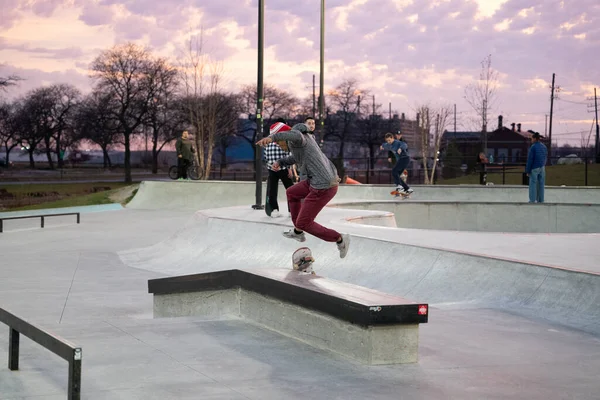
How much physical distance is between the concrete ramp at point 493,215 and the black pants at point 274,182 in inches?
180

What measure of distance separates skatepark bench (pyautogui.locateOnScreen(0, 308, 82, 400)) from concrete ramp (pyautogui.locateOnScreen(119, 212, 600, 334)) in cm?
482

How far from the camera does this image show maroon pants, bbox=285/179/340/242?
26.1 ft

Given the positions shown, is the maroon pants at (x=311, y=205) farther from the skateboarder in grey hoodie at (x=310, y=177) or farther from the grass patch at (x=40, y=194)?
the grass patch at (x=40, y=194)

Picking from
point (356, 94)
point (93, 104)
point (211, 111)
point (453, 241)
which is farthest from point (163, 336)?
point (356, 94)

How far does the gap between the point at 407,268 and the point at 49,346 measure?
6.03 metres

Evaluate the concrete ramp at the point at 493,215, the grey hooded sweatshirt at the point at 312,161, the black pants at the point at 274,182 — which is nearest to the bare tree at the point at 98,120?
the concrete ramp at the point at 493,215

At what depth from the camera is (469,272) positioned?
9016 mm

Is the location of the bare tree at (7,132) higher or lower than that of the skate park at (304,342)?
higher

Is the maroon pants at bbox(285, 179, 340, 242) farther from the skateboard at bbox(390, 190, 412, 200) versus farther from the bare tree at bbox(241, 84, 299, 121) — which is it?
the bare tree at bbox(241, 84, 299, 121)

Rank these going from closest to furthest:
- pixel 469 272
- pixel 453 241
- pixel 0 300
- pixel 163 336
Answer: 1. pixel 163 336
2. pixel 469 272
3. pixel 0 300
4. pixel 453 241

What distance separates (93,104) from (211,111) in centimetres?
3066

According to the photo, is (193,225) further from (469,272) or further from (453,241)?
(469,272)

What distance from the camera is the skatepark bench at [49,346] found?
423 centimetres

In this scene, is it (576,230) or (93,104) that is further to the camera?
(93,104)
